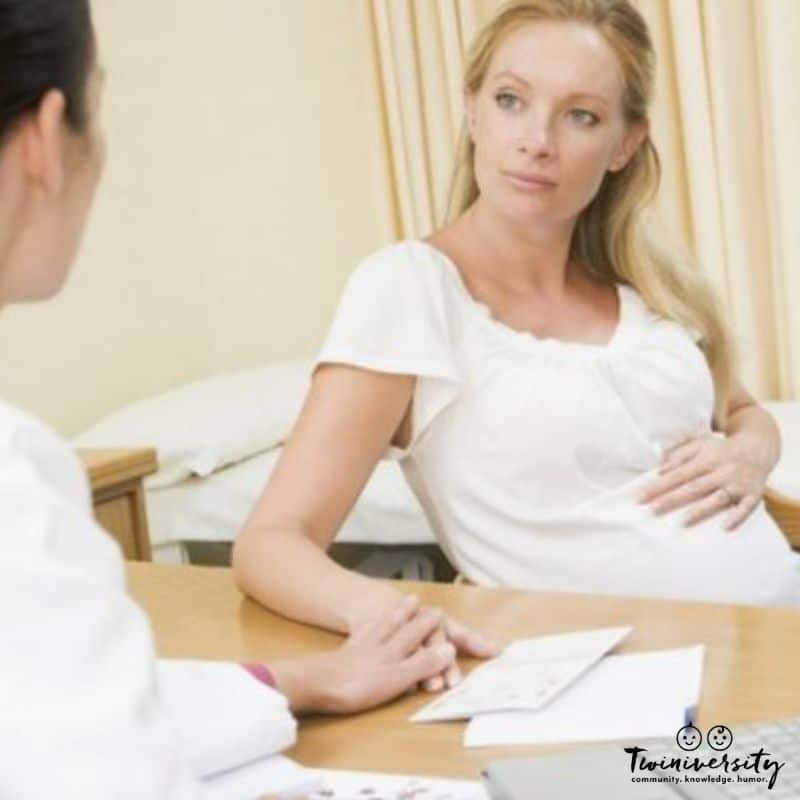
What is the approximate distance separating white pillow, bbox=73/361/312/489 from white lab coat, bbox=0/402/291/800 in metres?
1.96

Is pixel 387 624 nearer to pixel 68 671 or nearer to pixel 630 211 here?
pixel 68 671

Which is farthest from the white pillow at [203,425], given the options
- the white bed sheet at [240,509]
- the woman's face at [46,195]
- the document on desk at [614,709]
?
the woman's face at [46,195]

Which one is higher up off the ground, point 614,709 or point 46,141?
point 46,141

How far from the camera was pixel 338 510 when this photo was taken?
1508 millimetres

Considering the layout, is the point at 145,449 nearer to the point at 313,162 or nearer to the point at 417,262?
the point at 417,262

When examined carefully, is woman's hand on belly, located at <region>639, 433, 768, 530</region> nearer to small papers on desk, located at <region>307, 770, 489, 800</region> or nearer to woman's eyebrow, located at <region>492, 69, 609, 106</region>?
woman's eyebrow, located at <region>492, 69, 609, 106</region>

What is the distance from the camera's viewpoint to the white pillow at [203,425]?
2.61 metres

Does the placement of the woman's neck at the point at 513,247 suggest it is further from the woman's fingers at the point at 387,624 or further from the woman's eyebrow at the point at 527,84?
the woman's fingers at the point at 387,624

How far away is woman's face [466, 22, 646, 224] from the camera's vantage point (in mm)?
1684

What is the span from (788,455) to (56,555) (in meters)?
2.06

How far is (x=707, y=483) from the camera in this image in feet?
5.37

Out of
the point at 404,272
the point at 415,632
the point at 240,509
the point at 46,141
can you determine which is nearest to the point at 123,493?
the point at 240,509

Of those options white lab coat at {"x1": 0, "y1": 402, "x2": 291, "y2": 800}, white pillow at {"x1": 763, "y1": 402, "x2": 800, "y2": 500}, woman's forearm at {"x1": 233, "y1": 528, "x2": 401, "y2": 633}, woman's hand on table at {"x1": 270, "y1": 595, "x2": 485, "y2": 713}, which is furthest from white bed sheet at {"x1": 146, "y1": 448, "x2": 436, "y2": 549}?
white lab coat at {"x1": 0, "y1": 402, "x2": 291, "y2": 800}

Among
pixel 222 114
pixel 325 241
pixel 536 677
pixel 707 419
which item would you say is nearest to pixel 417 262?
pixel 707 419
